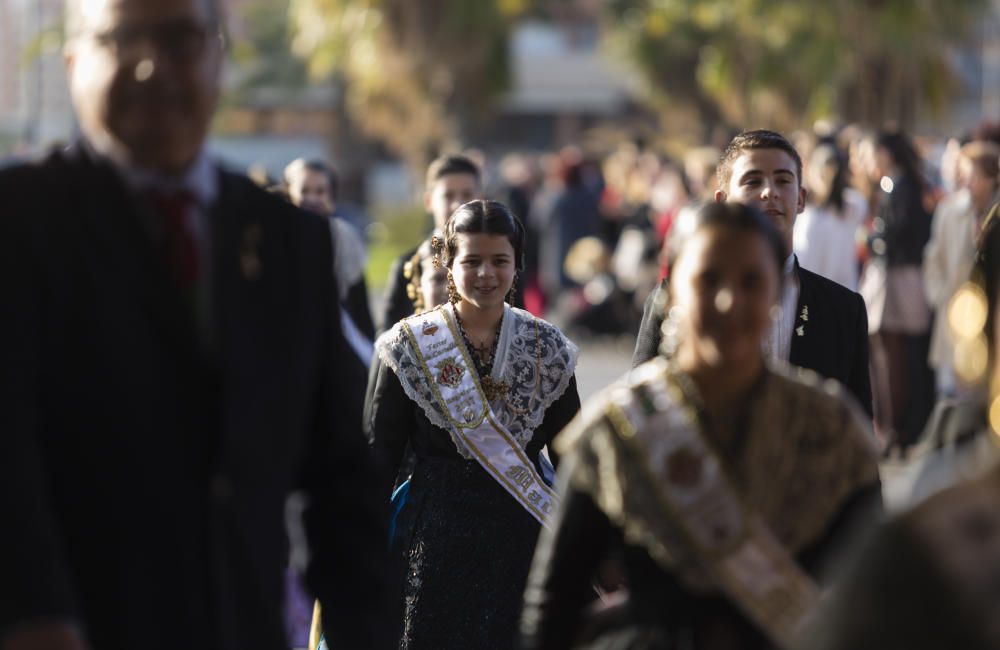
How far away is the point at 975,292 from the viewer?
2787 millimetres

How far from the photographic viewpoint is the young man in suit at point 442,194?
26.5 ft

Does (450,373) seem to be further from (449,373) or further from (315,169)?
(315,169)

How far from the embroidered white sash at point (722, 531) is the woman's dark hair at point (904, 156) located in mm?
9258

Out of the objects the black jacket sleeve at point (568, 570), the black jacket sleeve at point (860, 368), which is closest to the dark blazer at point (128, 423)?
the black jacket sleeve at point (568, 570)

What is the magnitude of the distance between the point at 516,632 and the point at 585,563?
2319 millimetres


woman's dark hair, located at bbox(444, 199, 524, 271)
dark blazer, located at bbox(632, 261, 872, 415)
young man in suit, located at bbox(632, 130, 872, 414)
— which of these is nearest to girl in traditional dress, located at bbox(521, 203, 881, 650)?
young man in suit, located at bbox(632, 130, 872, 414)

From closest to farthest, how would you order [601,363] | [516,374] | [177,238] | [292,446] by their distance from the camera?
[177,238] < [292,446] < [516,374] < [601,363]

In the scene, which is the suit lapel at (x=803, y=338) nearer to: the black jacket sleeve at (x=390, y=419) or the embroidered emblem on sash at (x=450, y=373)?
the embroidered emblem on sash at (x=450, y=373)

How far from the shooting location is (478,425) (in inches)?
229

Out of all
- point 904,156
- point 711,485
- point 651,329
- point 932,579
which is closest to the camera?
point 932,579

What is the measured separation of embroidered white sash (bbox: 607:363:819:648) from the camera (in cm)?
328

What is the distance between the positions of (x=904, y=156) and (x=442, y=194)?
451 cm

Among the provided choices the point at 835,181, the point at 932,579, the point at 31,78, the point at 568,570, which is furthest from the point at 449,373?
the point at 31,78

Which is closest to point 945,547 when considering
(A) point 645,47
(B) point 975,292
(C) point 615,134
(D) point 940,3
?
(B) point 975,292
